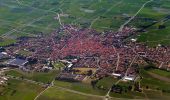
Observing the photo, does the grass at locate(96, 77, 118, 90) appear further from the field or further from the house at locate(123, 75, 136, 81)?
the field

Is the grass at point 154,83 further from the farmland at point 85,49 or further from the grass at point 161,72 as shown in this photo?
the grass at point 161,72

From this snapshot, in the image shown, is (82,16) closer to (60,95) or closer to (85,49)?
(85,49)

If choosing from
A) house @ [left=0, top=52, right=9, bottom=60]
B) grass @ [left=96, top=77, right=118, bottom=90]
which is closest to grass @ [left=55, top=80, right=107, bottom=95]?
grass @ [left=96, top=77, right=118, bottom=90]

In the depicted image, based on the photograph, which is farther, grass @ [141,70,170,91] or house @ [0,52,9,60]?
house @ [0,52,9,60]

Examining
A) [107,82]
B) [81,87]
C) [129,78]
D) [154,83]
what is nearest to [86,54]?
[107,82]

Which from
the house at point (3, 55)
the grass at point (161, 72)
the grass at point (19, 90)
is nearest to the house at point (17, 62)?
the house at point (3, 55)

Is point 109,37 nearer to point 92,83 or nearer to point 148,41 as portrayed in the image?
point 148,41

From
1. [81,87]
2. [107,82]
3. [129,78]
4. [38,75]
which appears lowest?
[81,87]
